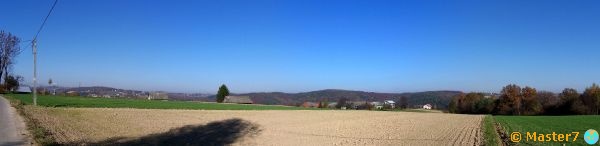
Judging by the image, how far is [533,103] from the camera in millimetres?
102812

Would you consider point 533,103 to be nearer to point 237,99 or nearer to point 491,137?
point 237,99

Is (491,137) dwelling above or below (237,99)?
below

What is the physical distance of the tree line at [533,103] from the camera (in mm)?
94000

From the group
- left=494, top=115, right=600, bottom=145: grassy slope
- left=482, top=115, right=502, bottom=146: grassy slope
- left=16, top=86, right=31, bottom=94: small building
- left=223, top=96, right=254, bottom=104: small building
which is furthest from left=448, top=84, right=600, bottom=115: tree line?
left=16, top=86, right=31, bottom=94: small building

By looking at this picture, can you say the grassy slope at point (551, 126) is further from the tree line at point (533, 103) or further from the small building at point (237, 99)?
the small building at point (237, 99)

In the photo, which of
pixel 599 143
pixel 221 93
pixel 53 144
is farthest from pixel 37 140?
pixel 221 93

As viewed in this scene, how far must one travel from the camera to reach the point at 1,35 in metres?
94.4

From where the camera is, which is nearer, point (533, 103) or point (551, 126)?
point (551, 126)

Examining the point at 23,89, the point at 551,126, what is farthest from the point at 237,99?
the point at 551,126

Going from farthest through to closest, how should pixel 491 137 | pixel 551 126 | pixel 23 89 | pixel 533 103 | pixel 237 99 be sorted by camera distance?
pixel 237 99 → pixel 23 89 → pixel 533 103 → pixel 551 126 → pixel 491 137

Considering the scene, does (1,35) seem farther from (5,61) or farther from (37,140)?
(37,140)

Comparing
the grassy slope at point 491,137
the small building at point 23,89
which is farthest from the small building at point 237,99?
the grassy slope at point 491,137

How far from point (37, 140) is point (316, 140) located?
10.5 meters

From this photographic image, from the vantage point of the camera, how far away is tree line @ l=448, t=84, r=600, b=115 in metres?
94.0
